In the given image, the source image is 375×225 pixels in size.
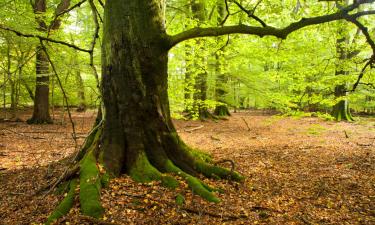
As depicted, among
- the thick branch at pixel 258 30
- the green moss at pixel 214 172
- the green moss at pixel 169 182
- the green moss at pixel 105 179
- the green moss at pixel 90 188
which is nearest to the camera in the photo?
the green moss at pixel 90 188

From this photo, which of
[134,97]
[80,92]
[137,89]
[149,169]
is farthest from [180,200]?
[80,92]

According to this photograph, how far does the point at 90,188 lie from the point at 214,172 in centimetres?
249

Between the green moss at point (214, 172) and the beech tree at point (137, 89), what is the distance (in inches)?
21.1

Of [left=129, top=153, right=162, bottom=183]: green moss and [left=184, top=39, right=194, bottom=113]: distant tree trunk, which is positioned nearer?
[left=129, top=153, right=162, bottom=183]: green moss

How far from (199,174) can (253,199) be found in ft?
3.84

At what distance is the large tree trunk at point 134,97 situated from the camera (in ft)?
16.1

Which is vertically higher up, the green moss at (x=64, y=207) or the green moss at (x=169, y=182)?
the green moss at (x=169, y=182)

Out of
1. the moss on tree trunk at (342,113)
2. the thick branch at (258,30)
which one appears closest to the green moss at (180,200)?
the thick branch at (258,30)

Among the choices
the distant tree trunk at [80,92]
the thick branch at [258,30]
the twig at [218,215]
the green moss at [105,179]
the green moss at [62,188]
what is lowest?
the twig at [218,215]

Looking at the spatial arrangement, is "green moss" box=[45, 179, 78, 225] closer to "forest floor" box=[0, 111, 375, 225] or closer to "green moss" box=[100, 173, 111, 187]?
"forest floor" box=[0, 111, 375, 225]

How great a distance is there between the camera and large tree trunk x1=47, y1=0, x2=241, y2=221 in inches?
193

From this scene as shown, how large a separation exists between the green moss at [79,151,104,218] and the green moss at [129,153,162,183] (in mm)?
658

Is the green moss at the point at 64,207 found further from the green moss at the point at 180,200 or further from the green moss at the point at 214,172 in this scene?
the green moss at the point at 214,172

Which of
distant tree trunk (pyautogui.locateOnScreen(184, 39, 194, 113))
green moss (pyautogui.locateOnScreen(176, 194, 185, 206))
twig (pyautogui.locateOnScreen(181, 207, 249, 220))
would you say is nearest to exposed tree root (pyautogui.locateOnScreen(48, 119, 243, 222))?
green moss (pyautogui.locateOnScreen(176, 194, 185, 206))
